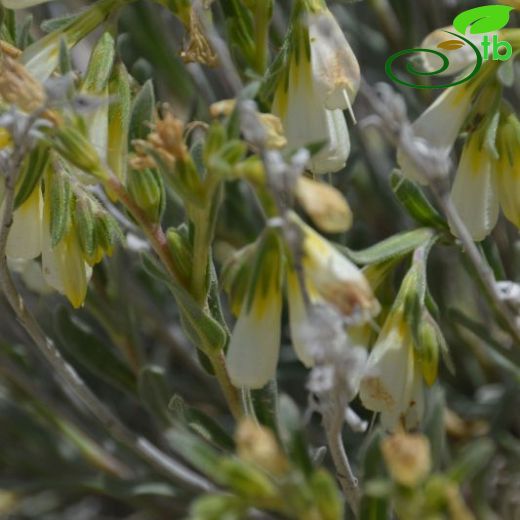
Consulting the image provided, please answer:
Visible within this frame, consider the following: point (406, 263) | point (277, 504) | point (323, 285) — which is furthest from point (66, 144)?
point (406, 263)

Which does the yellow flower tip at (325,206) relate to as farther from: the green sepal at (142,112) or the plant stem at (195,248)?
the green sepal at (142,112)

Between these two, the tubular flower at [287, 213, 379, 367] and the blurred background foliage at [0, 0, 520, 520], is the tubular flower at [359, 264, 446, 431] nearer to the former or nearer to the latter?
the tubular flower at [287, 213, 379, 367]

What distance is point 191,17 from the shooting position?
4.16ft

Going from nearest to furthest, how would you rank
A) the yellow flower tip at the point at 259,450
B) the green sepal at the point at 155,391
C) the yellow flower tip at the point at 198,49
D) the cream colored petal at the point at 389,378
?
the yellow flower tip at the point at 259,450, the cream colored petal at the point at 389,378, the yellow flower tip at the point at 198,49, the green sepal at the point at 155,391

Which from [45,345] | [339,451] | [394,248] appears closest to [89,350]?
[45,345]

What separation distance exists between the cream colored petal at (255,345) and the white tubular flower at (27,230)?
0.30m

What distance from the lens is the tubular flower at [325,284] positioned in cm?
97

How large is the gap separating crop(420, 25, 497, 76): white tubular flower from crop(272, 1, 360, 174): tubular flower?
12 cm

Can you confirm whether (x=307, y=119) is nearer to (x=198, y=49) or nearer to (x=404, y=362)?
(x=198, y=49)

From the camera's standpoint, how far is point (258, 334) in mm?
1050

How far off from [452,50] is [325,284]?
41 centimetres

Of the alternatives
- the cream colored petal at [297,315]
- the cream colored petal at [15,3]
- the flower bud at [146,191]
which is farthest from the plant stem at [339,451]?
the cream colored petal at [15,3]

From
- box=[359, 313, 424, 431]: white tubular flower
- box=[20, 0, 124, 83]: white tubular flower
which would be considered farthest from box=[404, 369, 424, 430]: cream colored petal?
box=[20, 0, 124, 83]: white tubular flower

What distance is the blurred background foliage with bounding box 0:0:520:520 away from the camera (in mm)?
1739
